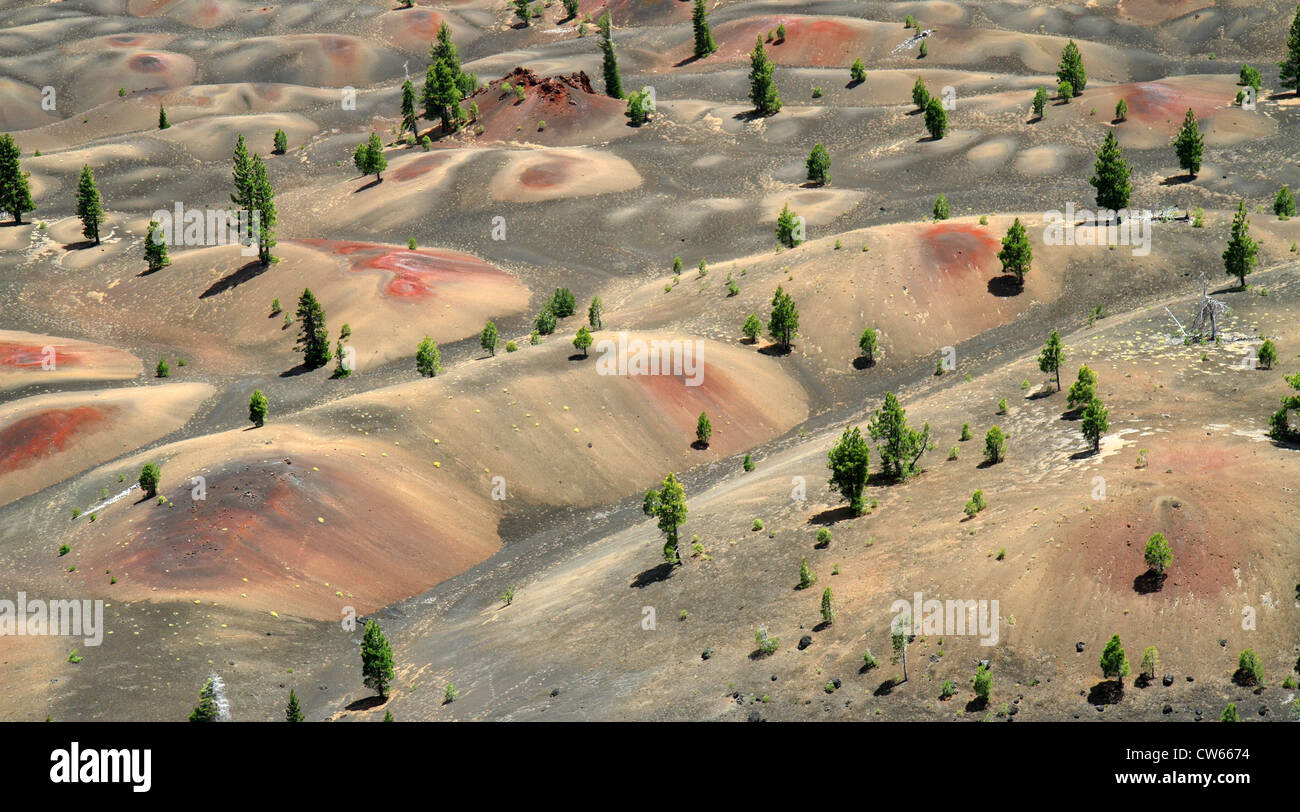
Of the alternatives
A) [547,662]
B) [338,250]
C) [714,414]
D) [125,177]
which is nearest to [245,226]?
[338,250]

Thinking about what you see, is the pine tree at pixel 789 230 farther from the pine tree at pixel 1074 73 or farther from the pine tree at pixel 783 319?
the pine tree at pixel 1074 73

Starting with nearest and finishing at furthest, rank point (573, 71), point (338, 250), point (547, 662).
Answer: point (547, 662) < point (338, 250) < point (573, 71)

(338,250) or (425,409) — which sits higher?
(338,250)

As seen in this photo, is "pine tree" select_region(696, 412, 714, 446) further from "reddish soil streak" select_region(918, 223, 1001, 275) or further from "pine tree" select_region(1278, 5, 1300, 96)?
"pine tree" select_region(1278, 5, 1300, 96)

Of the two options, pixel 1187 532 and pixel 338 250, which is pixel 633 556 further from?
pixel 338 250

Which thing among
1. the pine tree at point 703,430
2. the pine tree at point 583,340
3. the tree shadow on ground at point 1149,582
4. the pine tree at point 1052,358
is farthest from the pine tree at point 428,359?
the tree shadow on ground at point 1149,582

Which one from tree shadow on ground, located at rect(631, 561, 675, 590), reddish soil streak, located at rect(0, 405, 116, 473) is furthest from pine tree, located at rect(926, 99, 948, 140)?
reddish soil streak, located at rect(0, 405, 116, 473)

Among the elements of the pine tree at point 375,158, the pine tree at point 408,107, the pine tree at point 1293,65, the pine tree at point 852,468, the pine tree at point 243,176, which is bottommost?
the pine tree at point 852,468
